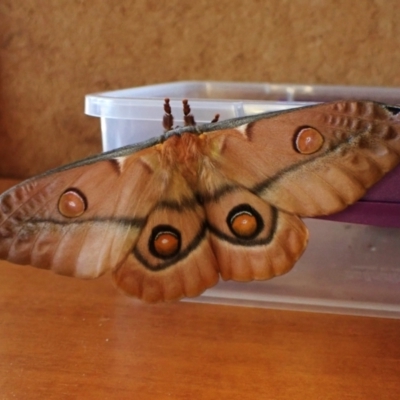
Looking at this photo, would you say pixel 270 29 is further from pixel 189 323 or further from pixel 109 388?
pixel 109 388

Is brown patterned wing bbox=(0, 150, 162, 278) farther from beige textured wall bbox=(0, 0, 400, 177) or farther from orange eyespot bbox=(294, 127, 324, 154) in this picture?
beige textured wall bbox=(0, 0, 400, 177)

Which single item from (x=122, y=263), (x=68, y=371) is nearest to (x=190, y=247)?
(x=122, y=263)

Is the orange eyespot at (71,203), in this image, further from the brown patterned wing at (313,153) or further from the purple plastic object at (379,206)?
the purple plastic object at (379,206)

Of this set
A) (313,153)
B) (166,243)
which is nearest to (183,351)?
(166,243)

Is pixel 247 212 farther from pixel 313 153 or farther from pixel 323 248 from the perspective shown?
pixel 323 248

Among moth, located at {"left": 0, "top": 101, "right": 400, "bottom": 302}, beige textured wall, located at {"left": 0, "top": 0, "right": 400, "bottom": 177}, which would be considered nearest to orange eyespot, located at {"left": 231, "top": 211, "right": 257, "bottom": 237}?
moth, located at {"left": 0, "top": 101, "right": 400, "bottom": 302}

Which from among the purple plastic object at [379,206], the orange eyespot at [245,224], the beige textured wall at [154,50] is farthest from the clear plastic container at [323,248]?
the beige textured wall at [154,50]
